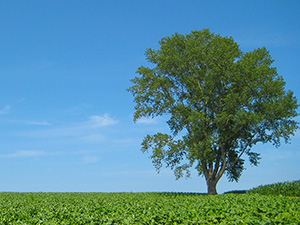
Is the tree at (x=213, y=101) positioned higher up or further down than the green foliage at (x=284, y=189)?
higher up

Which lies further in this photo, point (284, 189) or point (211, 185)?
point (211, 185)

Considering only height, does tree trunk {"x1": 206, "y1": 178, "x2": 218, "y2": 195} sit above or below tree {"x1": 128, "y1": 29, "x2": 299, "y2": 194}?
below

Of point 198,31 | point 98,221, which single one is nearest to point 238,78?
point 198,31

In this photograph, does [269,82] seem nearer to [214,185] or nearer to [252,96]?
[252,96]

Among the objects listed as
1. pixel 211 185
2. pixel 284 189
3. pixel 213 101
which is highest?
pixel 213 101

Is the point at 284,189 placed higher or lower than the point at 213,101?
lower

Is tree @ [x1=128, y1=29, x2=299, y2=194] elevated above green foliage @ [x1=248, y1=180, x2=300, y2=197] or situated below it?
above

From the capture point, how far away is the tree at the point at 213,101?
3212cm

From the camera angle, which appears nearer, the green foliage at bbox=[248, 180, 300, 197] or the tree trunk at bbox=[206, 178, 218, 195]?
the green foliage at bbox=[248, 180, 300, 197]

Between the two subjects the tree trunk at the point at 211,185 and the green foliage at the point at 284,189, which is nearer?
the green foliage at the point at 284,189

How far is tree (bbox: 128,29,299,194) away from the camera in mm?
32125

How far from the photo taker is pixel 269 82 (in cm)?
3328

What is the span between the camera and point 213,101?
33969mm

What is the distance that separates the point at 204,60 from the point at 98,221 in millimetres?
25125
